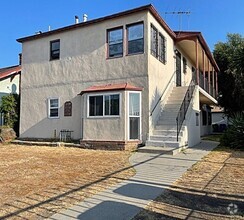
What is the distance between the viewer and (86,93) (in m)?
14.2

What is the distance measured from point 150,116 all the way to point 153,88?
1597mm

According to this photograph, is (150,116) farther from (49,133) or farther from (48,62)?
(48,62)

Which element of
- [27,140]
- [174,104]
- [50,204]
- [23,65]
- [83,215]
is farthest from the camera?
[23,65]

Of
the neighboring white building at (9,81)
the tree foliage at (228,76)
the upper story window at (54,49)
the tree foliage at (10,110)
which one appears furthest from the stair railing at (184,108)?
the neighboring white building at (9,81)

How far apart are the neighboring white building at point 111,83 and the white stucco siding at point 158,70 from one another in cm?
5

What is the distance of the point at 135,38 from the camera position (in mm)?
14328

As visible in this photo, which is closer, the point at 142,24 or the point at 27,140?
the point at 142,24

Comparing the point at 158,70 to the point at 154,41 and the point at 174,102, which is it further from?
the point at 174,102

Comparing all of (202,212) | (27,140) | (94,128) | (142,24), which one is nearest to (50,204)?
(202,212)

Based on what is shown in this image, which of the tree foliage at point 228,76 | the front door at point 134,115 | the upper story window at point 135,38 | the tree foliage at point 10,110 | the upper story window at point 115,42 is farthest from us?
the tree foliage at point 228,76

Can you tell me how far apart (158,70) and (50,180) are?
993 cm

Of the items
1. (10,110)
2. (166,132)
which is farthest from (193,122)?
(10,110)

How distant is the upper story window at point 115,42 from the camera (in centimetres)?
1468

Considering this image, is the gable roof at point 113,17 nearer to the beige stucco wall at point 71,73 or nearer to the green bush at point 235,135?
the beige stucco wall at point 71,73
